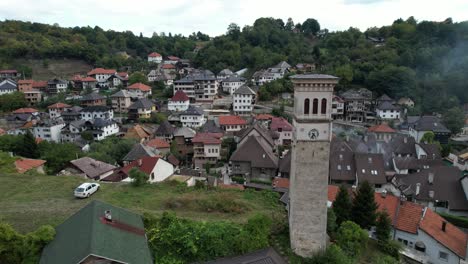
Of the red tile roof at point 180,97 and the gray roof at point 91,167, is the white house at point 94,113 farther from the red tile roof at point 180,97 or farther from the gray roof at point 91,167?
the gray roof at point 91,167

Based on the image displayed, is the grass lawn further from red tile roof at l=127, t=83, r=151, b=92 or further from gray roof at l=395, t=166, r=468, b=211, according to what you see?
red tile roof at l=127, t=83, r=151, b=92

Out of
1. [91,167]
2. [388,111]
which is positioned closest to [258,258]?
[91,167]

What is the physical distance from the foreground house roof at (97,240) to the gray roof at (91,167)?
1759 cm

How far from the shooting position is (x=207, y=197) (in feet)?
64.6

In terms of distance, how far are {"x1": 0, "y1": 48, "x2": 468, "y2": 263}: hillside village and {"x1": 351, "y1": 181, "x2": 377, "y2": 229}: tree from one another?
1.06m

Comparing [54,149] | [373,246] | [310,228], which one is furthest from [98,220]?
[54,149]

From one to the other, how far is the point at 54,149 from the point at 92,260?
100 feet

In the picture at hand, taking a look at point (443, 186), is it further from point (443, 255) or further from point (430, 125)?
point (430, 125)

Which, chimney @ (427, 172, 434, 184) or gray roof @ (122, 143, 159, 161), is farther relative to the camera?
gray roof @ (122, 143, 159, 161)

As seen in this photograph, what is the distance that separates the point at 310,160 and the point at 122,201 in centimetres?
1149

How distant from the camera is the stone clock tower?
14672 millimetres

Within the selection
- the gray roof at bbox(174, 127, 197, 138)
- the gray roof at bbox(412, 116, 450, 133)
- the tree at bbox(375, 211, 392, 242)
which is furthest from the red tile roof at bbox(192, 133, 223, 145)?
the gray roof at bbox(412, 116, 450, 133)

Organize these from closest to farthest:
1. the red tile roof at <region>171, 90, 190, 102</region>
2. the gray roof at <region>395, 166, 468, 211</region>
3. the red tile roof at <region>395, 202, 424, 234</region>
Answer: the red tile roof at <region>395, 202, 424, 234</region> < the gray roof at <region>395, 166, 468, 211</region> < the red tile roof at <region>171, 90, 190, 102</region>

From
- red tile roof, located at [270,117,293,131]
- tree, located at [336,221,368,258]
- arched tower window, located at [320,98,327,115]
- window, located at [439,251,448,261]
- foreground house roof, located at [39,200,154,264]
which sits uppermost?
arched tower window, located at [320,98,327,115]
